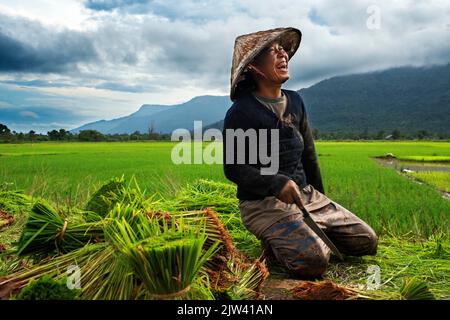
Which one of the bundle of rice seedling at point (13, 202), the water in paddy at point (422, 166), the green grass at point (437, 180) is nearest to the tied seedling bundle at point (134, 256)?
the bundle of rice seedling at point (13, 202)

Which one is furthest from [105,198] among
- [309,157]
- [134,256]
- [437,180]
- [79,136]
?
[79,136]

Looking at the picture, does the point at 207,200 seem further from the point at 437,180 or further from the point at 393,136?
the point at 393,136

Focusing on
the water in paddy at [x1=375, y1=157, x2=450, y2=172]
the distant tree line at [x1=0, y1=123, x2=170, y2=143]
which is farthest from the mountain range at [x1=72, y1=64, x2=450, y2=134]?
the water in paddy at [x1=375, y1=157, x2=450, y2=172]

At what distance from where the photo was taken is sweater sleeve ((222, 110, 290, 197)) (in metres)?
2.94

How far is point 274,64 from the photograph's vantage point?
3125 mm

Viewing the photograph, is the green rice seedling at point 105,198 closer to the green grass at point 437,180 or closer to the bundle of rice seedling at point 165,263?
the bundle of rice seedling at point 165,263

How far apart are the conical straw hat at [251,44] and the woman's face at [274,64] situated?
0.21 ft

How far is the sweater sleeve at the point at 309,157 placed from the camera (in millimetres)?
3496

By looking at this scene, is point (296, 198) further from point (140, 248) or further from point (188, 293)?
point (140, 248)

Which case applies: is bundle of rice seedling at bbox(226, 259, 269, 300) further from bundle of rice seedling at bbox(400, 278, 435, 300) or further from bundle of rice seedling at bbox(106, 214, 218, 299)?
bundle of rice seedling at bbox(400, 278, 435, 300)

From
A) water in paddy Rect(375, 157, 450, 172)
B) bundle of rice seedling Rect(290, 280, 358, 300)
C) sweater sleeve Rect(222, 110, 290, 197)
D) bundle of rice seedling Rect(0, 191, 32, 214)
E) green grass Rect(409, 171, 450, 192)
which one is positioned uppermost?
sweater sleeve Rect(222, 110, 290, 197)

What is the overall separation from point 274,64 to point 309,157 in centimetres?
86

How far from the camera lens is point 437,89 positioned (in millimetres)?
137125

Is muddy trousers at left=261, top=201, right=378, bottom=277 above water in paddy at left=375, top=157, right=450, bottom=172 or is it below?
above
